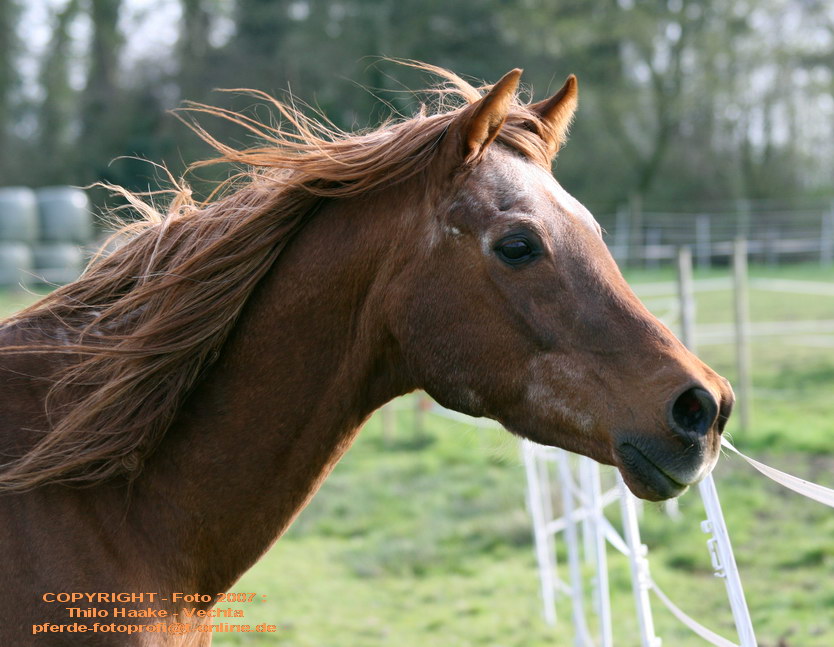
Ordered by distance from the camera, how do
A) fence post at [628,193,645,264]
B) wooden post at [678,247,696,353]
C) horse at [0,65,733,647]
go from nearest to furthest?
1. horse at [0,65,733,647]
2. wooden post at [678,247,696,353]
3. fence post at [628,193,645,264]

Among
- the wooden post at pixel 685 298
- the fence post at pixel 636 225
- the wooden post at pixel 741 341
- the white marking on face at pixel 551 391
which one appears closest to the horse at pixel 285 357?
the white marking on face at pixel 551 391

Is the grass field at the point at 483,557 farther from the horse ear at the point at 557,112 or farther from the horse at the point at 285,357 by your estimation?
the horse ear at the point at 557,112

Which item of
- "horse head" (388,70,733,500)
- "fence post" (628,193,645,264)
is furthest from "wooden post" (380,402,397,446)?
"fence post" (628,193,645,264)

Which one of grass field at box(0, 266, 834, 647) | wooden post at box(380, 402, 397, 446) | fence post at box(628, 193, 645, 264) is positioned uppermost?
fence post at box(628, 193, 645, 264)

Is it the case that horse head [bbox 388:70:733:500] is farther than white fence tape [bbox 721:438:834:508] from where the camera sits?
No

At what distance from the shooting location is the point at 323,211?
2295mm

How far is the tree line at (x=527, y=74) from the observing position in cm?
2802

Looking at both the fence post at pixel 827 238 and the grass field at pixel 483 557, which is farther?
the fence post at pixel 827 238

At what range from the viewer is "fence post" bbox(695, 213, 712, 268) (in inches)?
1083

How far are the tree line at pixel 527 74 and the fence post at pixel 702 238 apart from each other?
1436mm

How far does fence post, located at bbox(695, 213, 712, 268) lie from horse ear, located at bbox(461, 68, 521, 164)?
2650 cm

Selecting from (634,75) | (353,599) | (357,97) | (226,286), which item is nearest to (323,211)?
(226,286)

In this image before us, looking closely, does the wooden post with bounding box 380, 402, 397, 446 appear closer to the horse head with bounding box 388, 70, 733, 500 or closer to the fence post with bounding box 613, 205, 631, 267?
the horse head with bounding box 388, 70, 733, 500

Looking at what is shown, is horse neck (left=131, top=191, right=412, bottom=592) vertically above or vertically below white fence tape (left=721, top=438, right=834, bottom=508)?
above
